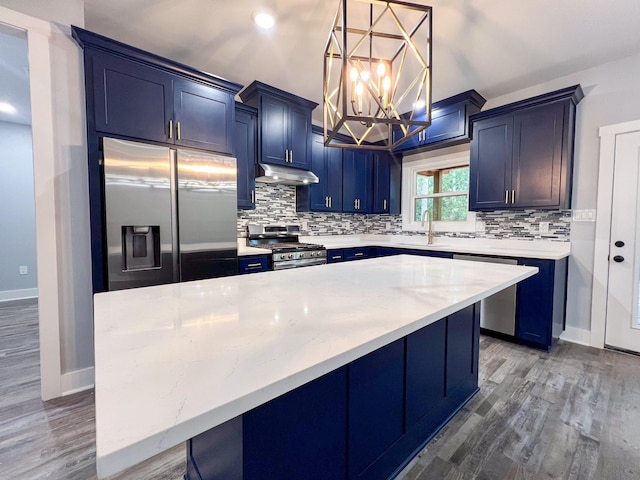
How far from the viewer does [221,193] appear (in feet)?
8.09

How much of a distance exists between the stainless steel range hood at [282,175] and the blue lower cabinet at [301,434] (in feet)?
8.37

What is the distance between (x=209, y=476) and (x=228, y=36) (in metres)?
2.77

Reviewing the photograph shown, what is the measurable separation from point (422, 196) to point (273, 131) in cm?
229

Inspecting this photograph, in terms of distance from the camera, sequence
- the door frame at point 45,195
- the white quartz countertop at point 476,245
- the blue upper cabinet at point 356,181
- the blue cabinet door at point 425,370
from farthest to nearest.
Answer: the blue upper cabinet at point 356,181, the white quartz countertop at point 476,245, the door frame at point 45,195, the blue cabinet door at point 425,370

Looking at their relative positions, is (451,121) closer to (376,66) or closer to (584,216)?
(376,66)

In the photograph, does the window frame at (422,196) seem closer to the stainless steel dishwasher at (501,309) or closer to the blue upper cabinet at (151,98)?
the stainless steel dishwasher at (501,309)

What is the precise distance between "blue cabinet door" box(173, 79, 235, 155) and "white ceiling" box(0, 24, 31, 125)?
941 millimetres

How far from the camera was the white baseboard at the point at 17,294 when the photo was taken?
4254mm

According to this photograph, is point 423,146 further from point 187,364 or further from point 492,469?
point 187,364

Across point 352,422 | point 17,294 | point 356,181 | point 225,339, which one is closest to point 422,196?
point 356,181

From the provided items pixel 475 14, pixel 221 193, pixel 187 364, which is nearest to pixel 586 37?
pixel 475 14

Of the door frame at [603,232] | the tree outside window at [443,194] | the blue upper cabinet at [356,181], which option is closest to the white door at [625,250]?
the door frame at [603,232]

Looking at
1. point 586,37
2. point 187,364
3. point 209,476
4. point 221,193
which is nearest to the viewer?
point 187,364

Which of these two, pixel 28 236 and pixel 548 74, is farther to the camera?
pixel 28 236
